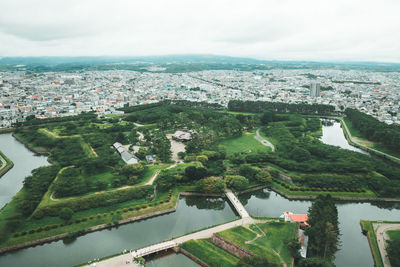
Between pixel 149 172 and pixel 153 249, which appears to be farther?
pixel 149 172

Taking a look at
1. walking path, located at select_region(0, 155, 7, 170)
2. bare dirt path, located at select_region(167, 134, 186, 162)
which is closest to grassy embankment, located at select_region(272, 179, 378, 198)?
bare dirt path, located at select_region(167, 134, 186, 162)

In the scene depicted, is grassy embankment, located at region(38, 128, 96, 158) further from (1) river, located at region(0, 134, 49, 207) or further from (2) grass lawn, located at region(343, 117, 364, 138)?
(2) grass lawn, located at region(343, 117, 364, 138)

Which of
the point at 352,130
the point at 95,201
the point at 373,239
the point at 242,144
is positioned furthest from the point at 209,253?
the point at 352,130

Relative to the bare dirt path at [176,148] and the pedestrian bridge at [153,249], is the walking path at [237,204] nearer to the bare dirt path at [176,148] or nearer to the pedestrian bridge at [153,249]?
the pedestrian bridge at [153,249]

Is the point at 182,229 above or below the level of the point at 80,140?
below

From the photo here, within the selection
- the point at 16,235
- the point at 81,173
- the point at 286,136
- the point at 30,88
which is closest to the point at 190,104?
the point at 286,136

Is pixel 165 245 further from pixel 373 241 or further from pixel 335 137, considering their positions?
pixel 335 137

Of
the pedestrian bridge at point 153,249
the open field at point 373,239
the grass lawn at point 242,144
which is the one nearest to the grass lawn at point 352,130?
the grass lawn at point 242,144

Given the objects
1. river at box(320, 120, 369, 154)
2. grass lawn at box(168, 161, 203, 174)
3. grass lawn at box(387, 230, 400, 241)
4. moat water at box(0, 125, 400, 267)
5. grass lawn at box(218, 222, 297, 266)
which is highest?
grass lawn at box(168, 161, 203, 174)
